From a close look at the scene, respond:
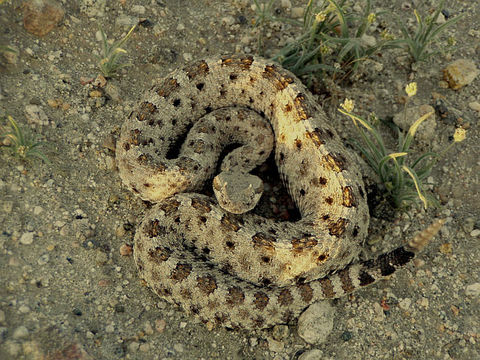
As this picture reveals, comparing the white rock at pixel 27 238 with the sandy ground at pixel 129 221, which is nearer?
the sandy ground at pixel 129 221

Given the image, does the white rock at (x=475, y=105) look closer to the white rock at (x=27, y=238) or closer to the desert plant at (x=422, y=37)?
the desert plant at (x=422, y=37)

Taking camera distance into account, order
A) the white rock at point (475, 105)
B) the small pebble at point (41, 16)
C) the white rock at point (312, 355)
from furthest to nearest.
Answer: the white rock at point (475, 105)
the small pebble at point (41, 16)
the white rock at point (312, 355)

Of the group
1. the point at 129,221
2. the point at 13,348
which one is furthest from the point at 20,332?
the point at 129,221

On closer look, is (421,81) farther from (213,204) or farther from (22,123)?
(22,123)

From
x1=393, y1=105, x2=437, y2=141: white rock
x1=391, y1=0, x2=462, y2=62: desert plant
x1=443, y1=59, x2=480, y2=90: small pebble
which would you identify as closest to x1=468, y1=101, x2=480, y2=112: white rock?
x1=443, y1=59, x2=480, y2=90: small pebble

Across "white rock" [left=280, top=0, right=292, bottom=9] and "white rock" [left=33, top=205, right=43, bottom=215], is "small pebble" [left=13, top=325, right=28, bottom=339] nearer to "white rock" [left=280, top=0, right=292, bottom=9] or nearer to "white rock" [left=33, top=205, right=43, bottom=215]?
"white rock" [left=33, top=205, right=43, bottom=215]

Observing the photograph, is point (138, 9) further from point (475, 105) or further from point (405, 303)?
point (405, 303)

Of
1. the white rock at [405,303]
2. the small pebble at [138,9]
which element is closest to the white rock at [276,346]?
the white rock at [405,303]
